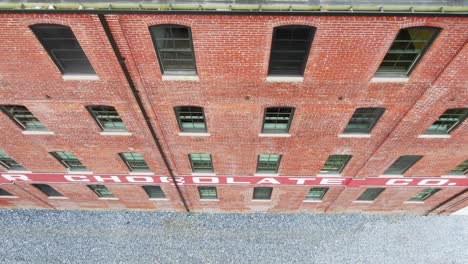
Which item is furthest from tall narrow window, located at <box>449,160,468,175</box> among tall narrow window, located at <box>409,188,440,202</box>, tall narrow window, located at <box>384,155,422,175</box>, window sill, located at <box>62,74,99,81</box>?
window sill, located at <box>62,74,99,81</box>

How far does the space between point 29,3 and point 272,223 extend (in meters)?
17.2

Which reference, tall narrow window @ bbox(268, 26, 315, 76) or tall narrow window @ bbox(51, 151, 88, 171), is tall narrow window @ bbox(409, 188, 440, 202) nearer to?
tall narrow window @ bbox(268, 26, 315, 76)

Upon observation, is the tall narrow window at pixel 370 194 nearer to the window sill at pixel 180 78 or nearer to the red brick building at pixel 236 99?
the red brick building at pixel 236 99

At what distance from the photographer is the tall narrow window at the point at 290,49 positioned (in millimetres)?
8133

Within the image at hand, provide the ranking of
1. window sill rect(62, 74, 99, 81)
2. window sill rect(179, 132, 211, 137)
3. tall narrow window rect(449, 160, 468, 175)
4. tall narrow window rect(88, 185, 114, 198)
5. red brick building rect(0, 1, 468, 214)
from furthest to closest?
1. tall narrow window rect(88, 185, 114, 198)
2. tall narrow window rect(449, 160, 468, 175)
3. window sill rect(179, 132, 211, 137)
4. window sill rect(62, 74, 99, 81)
5. red brick building rect(0, 1, 468, 214)

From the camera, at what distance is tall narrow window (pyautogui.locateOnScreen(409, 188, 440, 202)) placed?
17227 mm

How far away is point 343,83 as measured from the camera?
378 inches

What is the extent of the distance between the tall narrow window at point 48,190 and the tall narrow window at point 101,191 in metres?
2.51

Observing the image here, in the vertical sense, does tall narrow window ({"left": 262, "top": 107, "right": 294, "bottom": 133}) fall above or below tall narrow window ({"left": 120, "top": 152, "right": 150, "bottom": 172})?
above

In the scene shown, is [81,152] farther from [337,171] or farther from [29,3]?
[337,171]

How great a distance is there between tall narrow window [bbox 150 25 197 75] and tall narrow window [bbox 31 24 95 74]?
2.36 metres

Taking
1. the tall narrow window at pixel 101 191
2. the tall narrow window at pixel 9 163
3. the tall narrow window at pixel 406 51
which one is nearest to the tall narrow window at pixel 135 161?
the tall narrow window at pixel 101 191

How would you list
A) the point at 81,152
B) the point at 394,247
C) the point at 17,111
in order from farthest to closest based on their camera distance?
1. the point at 394,247
2. the point at 81,152
3. the point at 17,111

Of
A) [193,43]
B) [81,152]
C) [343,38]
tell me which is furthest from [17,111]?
[343,38]
